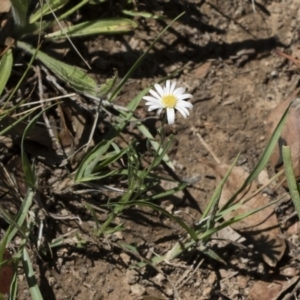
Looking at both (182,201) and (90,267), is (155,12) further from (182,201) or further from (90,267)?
(90,267)

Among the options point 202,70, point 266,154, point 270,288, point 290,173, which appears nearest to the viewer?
point 290,173

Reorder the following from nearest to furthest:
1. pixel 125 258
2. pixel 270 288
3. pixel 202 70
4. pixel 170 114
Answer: pixel 170 114 → pixel 125 258 → pixel 270 288 → pixel 202 70

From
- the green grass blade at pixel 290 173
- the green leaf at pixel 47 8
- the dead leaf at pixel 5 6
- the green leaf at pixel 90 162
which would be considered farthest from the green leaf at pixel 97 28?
the green grass blade at pixel 290 173

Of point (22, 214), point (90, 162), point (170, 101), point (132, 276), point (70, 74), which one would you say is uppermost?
point (70, 74)

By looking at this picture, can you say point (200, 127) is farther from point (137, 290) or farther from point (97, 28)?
point (137, 290)

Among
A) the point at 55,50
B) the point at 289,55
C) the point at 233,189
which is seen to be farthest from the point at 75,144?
the point at 289,55

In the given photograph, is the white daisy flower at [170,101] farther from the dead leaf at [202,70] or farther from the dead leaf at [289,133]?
the dead leaf at [289,133]

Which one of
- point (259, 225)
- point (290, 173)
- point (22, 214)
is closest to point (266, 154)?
point (259, 225)
